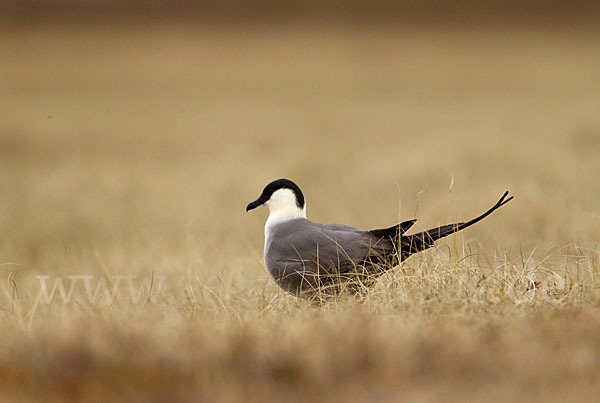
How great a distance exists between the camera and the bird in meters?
4.07

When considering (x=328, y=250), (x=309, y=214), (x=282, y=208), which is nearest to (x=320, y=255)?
(x=328, y=250)

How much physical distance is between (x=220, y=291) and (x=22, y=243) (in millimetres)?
5329

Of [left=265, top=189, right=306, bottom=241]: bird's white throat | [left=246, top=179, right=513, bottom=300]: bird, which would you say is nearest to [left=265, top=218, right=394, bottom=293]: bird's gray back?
[left=246, top=179, right=513, bottom=300]: bird

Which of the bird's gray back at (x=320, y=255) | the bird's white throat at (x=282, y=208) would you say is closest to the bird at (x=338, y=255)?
the bird's gray back at (x=320, y=255)

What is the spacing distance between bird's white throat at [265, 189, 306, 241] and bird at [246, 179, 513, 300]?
215mm

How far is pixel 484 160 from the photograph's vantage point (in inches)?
406

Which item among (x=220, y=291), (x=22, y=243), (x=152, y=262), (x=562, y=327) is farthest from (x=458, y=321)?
(x=22, y=243)

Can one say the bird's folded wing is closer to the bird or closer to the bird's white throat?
the bird

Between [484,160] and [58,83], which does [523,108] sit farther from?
[58,83]

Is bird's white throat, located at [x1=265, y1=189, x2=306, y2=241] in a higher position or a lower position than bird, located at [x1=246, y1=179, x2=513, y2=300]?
higher

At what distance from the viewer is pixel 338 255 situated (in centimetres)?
412

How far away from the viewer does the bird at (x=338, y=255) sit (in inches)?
160

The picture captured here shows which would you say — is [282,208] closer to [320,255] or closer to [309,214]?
[320,255]

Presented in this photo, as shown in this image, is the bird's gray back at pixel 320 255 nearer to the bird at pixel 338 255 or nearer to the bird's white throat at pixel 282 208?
the bird at pixel 338 255
